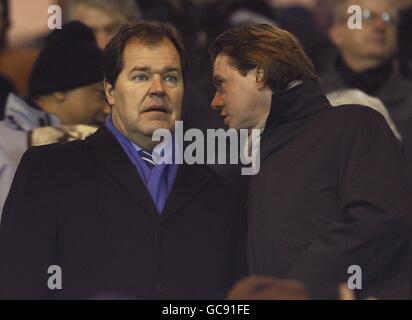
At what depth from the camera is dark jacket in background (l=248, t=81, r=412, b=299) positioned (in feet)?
16.9

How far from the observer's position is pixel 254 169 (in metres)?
5.46

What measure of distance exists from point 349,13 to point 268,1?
2.73 feet

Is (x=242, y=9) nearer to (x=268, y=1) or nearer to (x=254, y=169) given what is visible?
(x=268, y=1)

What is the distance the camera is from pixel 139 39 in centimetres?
542

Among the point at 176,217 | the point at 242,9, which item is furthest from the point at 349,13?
the point at 176,217

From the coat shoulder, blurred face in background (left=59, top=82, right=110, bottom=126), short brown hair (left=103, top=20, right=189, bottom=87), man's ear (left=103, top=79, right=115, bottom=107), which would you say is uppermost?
blurred face in background (left=59, top=82, right=110, bottom=126)

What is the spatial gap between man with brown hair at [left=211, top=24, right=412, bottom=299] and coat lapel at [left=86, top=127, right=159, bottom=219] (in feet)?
1.20

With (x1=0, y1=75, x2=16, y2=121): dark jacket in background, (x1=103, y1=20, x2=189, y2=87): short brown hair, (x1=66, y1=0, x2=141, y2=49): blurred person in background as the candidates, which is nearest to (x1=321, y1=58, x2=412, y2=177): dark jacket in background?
(x1=66, y1=0, x2=141, y2=49): blurred person in background

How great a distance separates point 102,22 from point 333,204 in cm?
208

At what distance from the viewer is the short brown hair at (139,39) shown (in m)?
5.42

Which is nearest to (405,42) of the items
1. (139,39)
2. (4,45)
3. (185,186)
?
(4,45)

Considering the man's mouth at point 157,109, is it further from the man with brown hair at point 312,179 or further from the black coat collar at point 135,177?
the man with brown hair at point 312,179

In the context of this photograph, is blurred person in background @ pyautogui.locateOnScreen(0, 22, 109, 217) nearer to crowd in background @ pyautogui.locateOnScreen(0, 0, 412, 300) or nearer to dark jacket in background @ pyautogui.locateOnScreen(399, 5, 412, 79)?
crowd in background @ pyautogui.locateOnScreen(0, 0, 412, 300)
